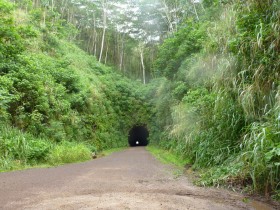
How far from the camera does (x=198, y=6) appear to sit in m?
22.5

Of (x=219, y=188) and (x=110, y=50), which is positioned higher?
(x=110, y=50)

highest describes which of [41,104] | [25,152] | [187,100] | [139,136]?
[187,100]

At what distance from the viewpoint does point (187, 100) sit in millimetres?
10648

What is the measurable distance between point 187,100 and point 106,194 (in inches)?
274

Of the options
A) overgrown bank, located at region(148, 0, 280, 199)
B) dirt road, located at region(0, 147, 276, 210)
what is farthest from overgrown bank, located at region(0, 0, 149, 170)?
overgrown bank, located at region(148, 0, 280, 199)

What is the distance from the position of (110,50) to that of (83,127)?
21.9 m

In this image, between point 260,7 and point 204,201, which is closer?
point 204,201

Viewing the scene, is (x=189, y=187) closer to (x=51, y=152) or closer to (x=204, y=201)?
(x=204, y=201)

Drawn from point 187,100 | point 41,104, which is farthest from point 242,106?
point 41,104

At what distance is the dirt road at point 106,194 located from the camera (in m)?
3.60

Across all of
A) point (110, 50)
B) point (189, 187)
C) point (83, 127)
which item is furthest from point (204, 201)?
point (110, 50)

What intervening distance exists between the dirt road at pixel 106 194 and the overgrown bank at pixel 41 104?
7.53ft

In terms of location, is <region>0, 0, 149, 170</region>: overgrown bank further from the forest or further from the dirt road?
the dirt road

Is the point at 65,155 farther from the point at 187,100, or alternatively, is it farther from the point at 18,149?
the point at 187,100
